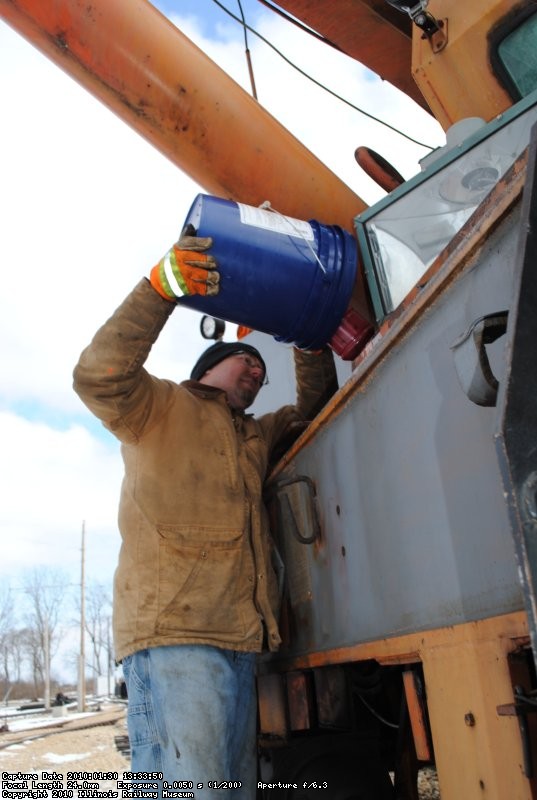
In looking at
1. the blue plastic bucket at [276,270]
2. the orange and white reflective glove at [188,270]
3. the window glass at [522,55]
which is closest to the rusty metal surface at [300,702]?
the blue plastic bucket at [276,270]

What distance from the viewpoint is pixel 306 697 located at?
2582 millimetres

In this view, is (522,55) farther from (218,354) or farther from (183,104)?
(218,354)

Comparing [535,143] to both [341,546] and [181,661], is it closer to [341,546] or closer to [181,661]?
[341,546]

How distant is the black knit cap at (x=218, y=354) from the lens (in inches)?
125

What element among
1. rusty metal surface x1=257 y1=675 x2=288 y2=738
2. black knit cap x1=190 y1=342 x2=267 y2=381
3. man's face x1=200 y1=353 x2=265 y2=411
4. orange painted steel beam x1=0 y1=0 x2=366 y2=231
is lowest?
rusty metal surface x1=257 y1=675 x2=288 y2=738

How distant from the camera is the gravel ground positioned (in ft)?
21.9

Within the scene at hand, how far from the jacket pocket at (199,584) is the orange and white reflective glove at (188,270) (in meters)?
A: 0.82

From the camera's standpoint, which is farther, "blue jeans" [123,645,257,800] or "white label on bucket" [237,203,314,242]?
"white label on bucket" [237,203,314,242]

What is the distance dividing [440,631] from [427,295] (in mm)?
742

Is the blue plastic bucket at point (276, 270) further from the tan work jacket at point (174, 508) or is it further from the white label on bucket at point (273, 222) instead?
the tan work jacket at point (174, 508)

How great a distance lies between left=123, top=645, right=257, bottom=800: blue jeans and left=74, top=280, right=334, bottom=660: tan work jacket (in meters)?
0.06

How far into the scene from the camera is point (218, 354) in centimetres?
321

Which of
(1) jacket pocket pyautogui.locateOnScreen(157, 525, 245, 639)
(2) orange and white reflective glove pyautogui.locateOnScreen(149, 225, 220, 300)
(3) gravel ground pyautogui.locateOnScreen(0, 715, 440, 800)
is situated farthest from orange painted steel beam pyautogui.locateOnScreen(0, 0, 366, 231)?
(3) gravel ground pyautogui.locateOnScreen(0, 715, 440, 800)

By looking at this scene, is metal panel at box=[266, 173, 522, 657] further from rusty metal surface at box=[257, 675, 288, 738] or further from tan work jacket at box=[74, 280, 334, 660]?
rusty metal surface at box=[257, 675, 288, 738]
